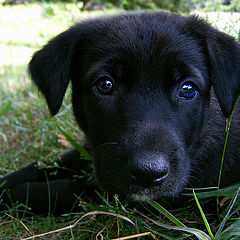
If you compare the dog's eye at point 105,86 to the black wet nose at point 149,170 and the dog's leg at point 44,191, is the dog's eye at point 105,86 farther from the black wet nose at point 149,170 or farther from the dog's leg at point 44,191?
the dog's leg at point 44,191

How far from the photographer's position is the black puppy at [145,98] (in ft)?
7.24

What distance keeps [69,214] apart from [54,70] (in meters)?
1.02

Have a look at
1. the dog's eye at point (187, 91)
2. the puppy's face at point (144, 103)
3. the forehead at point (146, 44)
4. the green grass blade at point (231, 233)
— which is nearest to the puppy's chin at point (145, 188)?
the puppy's face at point (144, 103)

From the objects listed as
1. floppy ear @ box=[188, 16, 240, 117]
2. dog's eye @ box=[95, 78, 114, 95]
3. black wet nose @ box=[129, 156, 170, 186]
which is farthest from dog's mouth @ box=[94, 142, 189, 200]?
floppy ear @ box=[188, 16, 240, 117]

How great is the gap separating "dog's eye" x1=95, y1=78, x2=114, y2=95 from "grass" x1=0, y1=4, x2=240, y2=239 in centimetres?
59

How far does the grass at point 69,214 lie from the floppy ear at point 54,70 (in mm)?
323

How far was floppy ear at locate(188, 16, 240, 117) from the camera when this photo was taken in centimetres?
253

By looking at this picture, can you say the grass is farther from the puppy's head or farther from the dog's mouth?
the puppy's head

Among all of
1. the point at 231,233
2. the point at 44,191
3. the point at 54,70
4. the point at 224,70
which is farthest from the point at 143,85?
the point at 44,191

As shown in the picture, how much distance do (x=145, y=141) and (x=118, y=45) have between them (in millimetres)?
745

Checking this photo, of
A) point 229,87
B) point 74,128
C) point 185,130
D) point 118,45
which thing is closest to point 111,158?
point 185,130

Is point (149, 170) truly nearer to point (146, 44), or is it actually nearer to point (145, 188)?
point (145, 188)

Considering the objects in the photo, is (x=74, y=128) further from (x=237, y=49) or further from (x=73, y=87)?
(x=237, y=49)

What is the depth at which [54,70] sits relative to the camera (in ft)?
8.94
